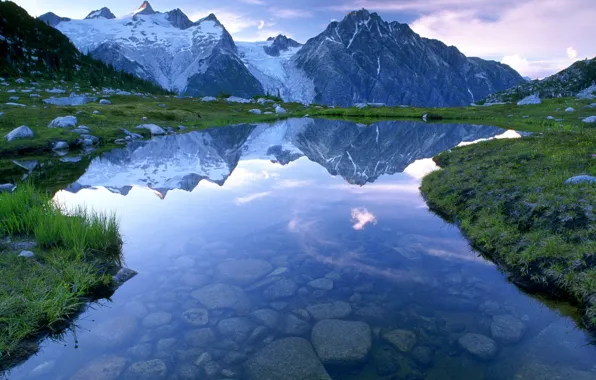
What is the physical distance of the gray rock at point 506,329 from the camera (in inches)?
333

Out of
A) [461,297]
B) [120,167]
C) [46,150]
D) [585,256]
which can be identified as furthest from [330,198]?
[46,150]

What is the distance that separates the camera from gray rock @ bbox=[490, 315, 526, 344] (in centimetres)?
846

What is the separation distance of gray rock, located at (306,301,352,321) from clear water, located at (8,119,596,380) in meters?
0.05

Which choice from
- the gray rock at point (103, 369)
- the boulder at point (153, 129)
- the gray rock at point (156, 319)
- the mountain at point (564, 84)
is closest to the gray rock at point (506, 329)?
the gray rock at point (156, 319)

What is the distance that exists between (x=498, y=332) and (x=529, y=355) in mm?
863

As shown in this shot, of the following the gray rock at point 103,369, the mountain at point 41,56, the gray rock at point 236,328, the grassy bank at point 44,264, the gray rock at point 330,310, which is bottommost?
the gray rock at point 103,369

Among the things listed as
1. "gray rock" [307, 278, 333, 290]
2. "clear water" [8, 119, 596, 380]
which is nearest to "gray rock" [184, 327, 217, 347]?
"clear water" [8, 119, 596, 380]

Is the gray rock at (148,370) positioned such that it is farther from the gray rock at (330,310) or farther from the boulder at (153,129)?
the boulder at (153,129)

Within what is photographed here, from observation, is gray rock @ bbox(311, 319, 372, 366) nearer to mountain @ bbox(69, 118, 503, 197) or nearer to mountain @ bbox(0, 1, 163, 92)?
mountain @ bbox(69, 118, 503, 197)

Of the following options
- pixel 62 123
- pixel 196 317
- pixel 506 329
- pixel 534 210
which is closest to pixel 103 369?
pixel 196 317

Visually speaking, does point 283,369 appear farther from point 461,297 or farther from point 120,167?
point 120,167

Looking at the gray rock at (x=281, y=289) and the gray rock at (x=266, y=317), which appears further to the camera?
the gray rock at (x=281, y=289)

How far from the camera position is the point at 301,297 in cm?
1029

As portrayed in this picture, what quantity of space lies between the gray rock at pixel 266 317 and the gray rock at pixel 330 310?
98 cm
